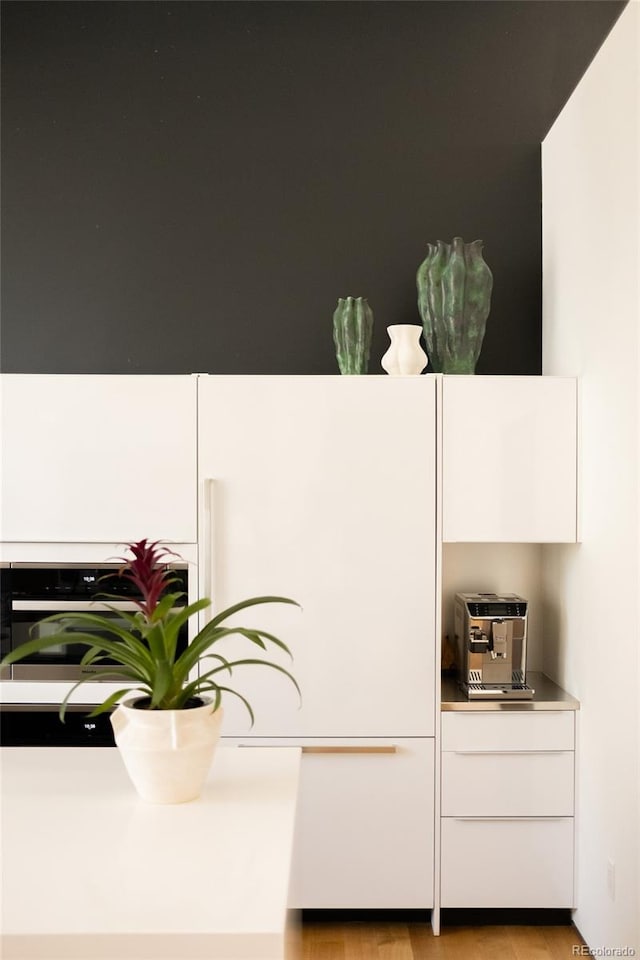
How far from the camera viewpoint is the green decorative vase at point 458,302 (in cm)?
309

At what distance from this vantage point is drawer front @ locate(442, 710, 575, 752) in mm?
2883

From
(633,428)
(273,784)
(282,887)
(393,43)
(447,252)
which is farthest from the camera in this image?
(393,43)

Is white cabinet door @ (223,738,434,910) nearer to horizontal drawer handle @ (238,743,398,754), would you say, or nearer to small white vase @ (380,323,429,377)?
horizontal drawer handle @ (238,743,398,754)

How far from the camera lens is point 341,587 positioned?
2.88 m

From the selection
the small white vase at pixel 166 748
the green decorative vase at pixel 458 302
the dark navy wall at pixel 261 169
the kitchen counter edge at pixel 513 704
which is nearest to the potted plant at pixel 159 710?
the small white vase at pixel 166 748

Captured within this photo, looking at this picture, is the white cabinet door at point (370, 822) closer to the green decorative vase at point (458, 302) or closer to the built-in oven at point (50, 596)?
the built-in oven at point (50, 596)

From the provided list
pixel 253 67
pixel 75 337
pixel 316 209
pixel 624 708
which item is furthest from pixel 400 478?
pixel 253 67

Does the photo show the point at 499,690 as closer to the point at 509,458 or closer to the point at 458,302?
the point at 509,458

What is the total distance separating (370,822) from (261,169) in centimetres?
237

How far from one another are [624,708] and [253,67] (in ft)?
8.62

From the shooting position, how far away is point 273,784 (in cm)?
162

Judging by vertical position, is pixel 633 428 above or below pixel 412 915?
above

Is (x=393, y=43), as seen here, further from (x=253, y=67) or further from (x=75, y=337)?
(x=75, y=337)

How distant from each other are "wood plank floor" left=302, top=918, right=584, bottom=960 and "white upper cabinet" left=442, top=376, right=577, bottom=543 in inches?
50.1
